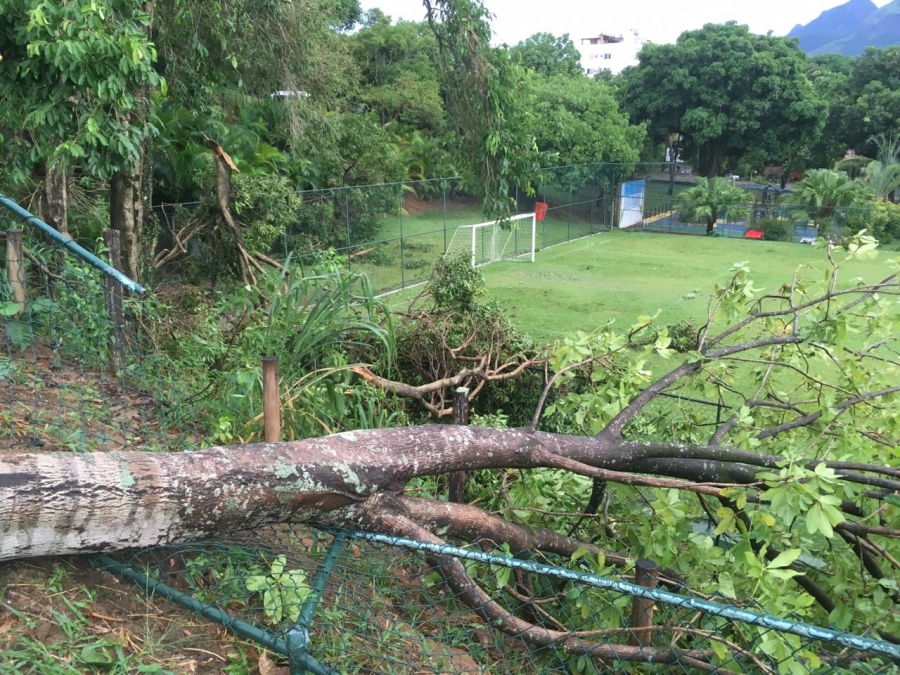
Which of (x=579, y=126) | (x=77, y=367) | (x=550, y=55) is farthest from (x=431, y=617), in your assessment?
(x=550, y=55)

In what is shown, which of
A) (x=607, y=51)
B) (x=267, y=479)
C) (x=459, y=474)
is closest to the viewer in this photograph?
(x=267, y=479)

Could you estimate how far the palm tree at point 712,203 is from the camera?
80.2 ft

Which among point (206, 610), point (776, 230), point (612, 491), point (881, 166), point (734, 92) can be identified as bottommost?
point (776, 230)

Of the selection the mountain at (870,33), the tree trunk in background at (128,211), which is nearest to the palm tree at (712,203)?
the tree trunk in background at (128,211)

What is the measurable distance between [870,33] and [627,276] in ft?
527

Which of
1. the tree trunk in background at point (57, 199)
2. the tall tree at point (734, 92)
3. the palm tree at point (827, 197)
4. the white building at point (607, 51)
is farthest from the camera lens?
the white building at point (607, 51)

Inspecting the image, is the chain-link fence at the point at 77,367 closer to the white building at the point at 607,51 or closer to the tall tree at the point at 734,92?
the tall tree at the point at 734,92

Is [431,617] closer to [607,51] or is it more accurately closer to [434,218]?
[434,218]

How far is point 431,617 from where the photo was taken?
290 cm

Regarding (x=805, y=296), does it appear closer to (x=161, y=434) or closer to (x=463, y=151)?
(x=161, y=434)

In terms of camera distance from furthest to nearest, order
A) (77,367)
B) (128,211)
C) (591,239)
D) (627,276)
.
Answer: (591,239), (627,276), (128,211), (77,367)

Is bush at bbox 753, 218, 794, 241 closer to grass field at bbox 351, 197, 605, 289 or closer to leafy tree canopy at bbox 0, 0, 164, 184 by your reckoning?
grass field at bbox 351, 197, 605, 289

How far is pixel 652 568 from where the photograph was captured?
2.13m

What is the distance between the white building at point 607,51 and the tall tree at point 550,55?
30.7 m
